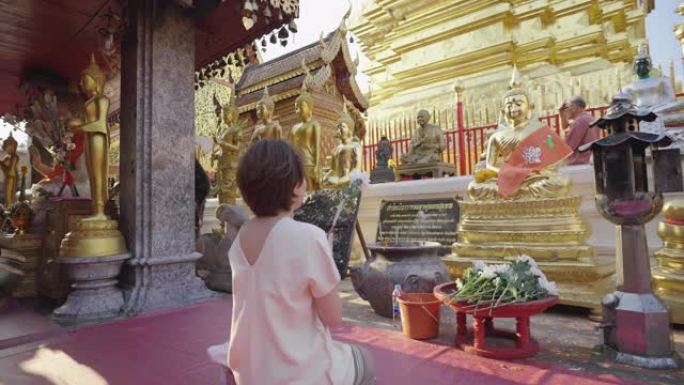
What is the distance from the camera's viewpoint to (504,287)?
7.58 feet

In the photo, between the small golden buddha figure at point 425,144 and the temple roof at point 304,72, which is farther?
the temple roof at point 304,72

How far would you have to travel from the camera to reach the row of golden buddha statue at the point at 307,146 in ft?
19.2

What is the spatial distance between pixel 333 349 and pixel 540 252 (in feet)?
9.33

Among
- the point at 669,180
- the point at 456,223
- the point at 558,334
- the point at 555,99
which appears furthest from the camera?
the point at 555,99

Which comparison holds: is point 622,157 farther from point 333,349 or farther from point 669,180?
point 333,349

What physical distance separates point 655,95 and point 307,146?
15.1ft

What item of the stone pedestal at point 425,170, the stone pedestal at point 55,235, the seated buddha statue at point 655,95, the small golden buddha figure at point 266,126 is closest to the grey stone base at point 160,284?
the stone pedestal at point 55,235

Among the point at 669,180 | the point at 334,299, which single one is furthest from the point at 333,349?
the point at 669,180

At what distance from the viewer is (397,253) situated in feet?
10.1

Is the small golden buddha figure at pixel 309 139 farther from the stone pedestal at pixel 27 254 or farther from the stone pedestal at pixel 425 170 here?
the stone pedestal at pixel 27 254

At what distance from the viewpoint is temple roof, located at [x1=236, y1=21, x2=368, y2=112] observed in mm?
10086

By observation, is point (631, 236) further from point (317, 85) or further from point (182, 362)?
point (317, 85)

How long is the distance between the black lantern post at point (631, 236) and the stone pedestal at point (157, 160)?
11.2 ft

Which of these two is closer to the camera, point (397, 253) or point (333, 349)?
point (333, 349)
